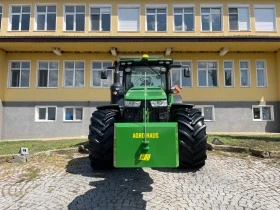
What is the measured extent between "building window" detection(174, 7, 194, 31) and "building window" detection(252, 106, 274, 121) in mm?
7001

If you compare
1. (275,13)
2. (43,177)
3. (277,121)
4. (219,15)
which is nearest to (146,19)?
(219,15)

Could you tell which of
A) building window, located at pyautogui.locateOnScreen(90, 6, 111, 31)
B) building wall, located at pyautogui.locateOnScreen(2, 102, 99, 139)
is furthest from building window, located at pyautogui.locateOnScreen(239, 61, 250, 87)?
building wall, located at pyautogui.locateOnScreen(2, 102, 99, 139)

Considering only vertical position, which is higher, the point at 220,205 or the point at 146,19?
the point at 146,19

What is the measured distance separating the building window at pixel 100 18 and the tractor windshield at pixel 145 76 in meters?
12.1

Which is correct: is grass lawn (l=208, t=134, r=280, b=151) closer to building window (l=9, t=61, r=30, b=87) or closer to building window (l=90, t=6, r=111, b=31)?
building window (l=90, t=6, r=111, b=31)

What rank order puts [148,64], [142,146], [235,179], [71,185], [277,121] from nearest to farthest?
[142,146] → [71,185] → [235,179] → [148,64] → [277,121]

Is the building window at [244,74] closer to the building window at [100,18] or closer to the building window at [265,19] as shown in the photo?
the building window at [265,19]

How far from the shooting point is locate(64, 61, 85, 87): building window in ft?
60.8

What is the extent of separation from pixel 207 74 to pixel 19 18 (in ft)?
44.6

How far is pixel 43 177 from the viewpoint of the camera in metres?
6.89

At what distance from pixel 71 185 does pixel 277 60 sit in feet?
56.1

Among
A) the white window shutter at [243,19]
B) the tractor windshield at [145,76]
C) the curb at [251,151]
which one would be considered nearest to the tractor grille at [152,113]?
the tractor windshield at [145,76]

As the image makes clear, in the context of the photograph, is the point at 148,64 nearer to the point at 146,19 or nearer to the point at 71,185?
the point at 71,185

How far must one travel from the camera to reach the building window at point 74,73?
18.5 meters
